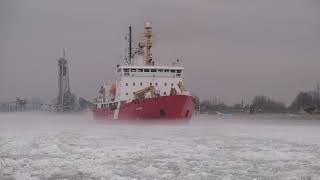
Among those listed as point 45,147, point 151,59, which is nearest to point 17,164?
point 45,147

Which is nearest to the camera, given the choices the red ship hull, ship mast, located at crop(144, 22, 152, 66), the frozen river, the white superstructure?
the frozen river

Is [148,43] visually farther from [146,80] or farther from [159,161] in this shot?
[159,161]

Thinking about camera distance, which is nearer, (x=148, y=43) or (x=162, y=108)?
(x=162, y=108)

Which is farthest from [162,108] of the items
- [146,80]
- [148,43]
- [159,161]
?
[159,161]

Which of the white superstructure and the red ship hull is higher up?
the white superstructure

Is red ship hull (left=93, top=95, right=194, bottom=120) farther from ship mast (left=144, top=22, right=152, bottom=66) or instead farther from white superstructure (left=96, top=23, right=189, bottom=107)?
ship mast (left=144, top=22, right=152, bottom=66)

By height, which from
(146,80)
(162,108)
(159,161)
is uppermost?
(146,80)

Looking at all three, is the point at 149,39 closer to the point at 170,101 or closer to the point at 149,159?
the point at 170,101

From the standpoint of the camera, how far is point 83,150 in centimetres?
1485

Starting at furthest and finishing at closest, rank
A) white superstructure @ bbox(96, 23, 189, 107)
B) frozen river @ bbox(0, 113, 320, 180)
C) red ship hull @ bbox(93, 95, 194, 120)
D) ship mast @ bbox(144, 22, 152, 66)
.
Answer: ship mast @ bbox(144, 22, 152, 66) < white superstructure @ bbox(96, 23, 189, 107) < red ship hull @ bbox(93, 95, 194, 120) < frozen river @ bbox(0, 113, 320, 180)

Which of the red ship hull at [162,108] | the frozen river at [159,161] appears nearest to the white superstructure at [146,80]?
the red ship hull at [162,108]

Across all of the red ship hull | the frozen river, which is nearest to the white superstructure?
the red ship hull

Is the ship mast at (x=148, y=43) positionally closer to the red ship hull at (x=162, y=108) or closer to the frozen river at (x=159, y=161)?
the red ship hull at (x=162, y=108)

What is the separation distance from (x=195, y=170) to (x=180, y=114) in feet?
79.2
